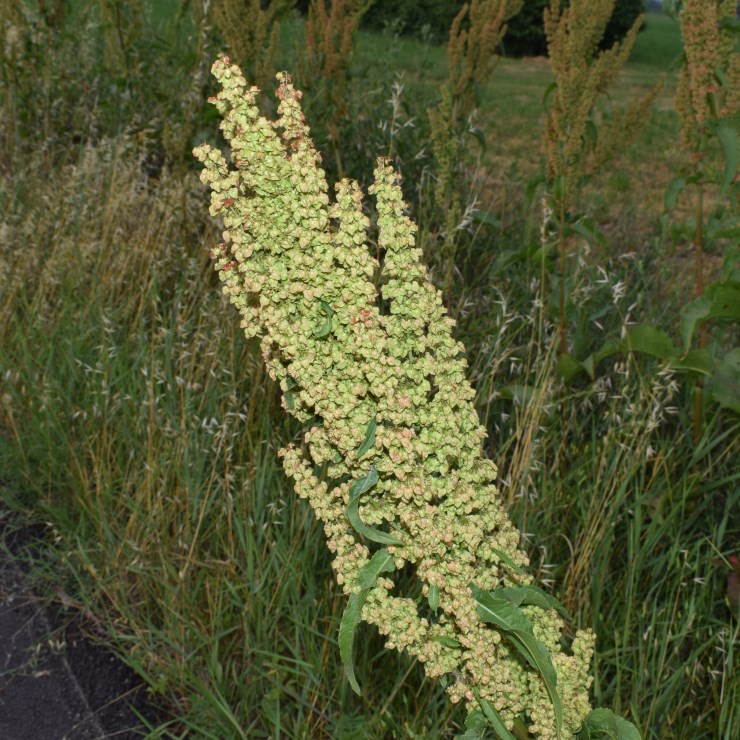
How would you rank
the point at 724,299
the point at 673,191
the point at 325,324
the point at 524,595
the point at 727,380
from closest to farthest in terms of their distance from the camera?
1. the point at 325,324
2. the point at 524,595
3. the point at 724,299
4. the point at 727,380
5. the point at 673,191

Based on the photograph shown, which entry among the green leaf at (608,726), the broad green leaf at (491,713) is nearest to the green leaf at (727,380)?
the green leaf at (608,726)

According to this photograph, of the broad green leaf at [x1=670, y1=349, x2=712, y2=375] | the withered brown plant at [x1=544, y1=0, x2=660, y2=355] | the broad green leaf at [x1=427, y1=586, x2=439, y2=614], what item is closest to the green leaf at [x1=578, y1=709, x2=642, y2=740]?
the broad green leaf at [x1=427, y1=586, x2=439, y2=614]

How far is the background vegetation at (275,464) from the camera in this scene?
2.56 meters

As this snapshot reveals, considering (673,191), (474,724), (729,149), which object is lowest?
(474,724)

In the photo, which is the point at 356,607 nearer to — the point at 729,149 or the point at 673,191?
the point at 729,149

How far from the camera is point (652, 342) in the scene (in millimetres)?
2812

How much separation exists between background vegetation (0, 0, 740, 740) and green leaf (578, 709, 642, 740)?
565mm

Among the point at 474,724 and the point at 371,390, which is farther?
the point at 474,724

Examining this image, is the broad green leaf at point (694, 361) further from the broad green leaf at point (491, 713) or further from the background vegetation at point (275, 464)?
the broad green leaf at point (491, 713)

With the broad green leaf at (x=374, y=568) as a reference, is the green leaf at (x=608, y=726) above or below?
below

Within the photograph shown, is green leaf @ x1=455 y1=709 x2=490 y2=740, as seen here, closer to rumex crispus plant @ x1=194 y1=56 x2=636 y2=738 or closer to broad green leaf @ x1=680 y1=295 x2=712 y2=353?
rumex crispus plant @ x1=194 y1=56 x2=636 y2=738

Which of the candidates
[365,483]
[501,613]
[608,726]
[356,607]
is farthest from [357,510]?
[608,726]

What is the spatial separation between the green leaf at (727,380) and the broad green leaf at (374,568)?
1610 millimetres

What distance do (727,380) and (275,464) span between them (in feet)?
4.87
